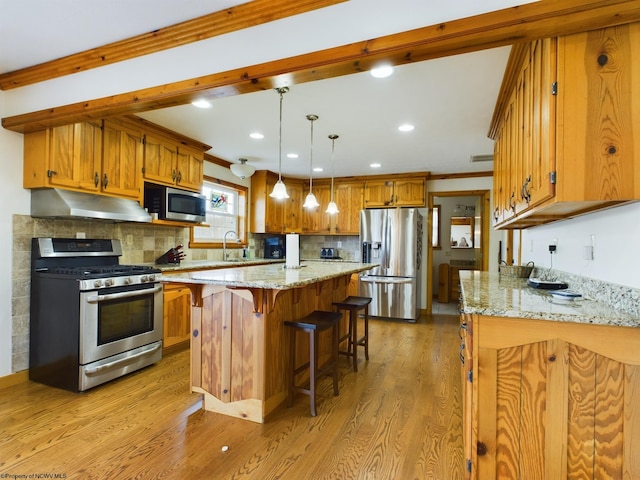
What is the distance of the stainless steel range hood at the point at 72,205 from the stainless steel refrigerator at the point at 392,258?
3.49 m

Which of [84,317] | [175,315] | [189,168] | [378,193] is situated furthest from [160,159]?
[378,193]

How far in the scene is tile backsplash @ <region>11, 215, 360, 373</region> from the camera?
2715mm

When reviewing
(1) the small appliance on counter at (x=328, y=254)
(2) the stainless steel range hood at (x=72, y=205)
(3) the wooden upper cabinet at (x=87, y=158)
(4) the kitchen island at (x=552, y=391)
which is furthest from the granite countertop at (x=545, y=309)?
(1) the small appliance on counter at (x=328, y=254)

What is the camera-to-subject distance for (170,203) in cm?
355

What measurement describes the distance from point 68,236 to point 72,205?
0.52 meters

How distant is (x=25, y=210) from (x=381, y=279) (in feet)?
14.1

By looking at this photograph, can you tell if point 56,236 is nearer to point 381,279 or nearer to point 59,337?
point 59,337

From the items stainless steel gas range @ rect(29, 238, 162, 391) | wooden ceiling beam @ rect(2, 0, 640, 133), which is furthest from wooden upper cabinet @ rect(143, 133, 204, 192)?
wooden ceiling beam @ rect(2, 0, 640, 133)

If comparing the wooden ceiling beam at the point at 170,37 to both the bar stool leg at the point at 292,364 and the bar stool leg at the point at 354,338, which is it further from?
the bar stool leg at the point at 354,338

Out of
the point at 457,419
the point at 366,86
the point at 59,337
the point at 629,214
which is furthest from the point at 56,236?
the point at 629,214

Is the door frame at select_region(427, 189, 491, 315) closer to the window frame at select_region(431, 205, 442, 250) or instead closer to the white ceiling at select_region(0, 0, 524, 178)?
the white ceiling at select_region(0, 0, 524, 178)

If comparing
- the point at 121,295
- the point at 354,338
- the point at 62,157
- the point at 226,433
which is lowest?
the point at 226,433

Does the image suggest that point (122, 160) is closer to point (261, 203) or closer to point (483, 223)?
point (261, 203)

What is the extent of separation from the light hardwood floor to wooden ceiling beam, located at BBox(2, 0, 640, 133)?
2038 millimetres
